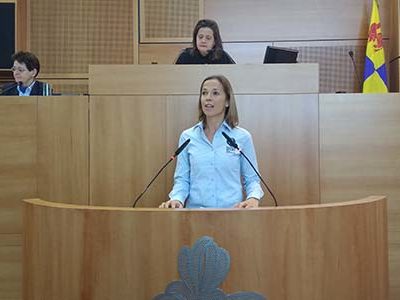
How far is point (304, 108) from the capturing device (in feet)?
11.5

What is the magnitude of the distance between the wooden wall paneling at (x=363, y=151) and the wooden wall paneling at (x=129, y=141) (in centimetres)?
100

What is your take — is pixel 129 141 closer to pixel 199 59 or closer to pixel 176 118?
pixel 176 118

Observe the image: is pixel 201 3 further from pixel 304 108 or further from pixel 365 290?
pixel 365 290

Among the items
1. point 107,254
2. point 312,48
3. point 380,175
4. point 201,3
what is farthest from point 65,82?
point 107,254

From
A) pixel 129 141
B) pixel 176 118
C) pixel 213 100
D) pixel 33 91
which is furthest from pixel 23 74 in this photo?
pixel 213 100

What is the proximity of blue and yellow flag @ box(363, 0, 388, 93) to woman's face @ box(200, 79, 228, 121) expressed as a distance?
2.29m

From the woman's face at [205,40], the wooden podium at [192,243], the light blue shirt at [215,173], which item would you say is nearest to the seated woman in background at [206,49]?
the woman's face at [205,40]

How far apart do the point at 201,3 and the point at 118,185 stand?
257 centimetres

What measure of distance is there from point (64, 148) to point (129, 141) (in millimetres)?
395

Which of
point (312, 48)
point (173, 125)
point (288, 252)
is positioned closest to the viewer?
point (288, 252)

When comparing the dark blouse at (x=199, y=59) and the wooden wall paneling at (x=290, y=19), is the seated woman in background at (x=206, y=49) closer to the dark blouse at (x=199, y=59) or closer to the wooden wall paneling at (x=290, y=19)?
the dark blouse at (x=199, y=59)

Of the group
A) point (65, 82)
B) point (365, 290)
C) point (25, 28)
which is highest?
point (25, 28)

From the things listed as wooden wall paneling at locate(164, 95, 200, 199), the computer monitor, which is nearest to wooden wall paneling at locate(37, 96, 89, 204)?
wooden wall paneling at locate(164, 95, 200, 199)

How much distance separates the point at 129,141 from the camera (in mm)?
3461
